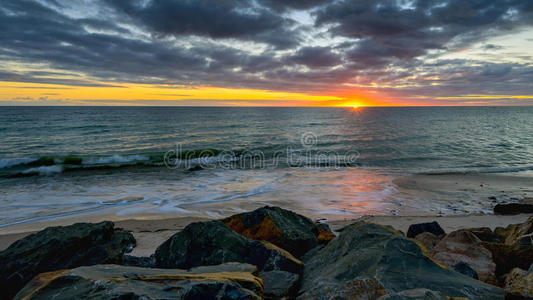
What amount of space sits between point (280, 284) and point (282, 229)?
2.13m

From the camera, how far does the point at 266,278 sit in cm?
373

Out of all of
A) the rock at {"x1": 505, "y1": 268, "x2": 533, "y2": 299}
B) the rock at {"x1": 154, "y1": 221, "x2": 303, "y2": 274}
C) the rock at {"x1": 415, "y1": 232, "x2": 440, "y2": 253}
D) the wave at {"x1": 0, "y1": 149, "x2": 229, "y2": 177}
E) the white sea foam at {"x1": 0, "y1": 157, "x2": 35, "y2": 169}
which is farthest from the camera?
the white sea foam at {"x1": 0, "y1": 157, "x2": 35, "y2": 169}

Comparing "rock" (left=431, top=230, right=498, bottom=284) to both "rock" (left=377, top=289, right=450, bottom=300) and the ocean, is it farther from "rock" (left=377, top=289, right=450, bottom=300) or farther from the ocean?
the ocean

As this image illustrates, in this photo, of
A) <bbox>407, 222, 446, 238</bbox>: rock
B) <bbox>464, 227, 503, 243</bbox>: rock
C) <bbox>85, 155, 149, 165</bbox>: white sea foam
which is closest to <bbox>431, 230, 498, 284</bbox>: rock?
<bbox>464, 227, 503, 243</bbox>: rock

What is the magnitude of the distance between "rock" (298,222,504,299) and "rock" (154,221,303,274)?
1.55 ft

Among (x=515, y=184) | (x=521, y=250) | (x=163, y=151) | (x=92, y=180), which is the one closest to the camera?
(x=521, y=250)

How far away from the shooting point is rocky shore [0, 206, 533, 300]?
2.86m

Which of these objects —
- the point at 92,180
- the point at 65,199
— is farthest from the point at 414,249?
the point at 92,180

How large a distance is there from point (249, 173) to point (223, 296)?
16.7 meters

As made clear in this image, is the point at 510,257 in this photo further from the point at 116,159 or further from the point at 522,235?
the point at 116,159

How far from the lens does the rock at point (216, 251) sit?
14.0 feet

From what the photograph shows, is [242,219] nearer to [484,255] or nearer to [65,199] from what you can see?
[484,255]

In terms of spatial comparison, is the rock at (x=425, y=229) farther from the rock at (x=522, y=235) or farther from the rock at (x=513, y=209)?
the rock at (x=513, y=209)

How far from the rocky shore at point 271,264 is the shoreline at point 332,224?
1435mm
